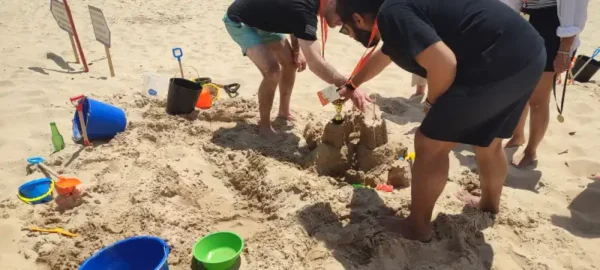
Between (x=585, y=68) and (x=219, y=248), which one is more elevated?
(x=219, y=248)

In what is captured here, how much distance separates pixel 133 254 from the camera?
2430 millimetres

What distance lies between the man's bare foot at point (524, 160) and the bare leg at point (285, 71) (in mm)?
1874

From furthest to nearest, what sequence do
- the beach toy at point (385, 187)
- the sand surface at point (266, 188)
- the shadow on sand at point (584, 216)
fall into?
the beach toy at point (385, 187)
the shadow on sand at point (584, 216)
the sand surface at point (266, 188)

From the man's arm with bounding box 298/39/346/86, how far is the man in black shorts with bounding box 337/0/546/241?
35.0 inches

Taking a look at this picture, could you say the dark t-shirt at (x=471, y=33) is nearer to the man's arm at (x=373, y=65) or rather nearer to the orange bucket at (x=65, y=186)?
the man's arm at (x=373, y=65)

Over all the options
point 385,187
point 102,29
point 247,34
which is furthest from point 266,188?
point 102,29

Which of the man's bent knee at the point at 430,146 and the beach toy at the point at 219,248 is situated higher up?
the man's bent knee at the point at 430,146

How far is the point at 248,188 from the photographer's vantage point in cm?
327

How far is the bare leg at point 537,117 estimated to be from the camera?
11.3 feet

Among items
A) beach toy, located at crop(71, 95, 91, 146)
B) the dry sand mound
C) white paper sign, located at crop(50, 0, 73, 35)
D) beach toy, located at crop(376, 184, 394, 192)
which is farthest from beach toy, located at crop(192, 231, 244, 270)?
white paper sign, located at crop(50, 0, 73, 35)

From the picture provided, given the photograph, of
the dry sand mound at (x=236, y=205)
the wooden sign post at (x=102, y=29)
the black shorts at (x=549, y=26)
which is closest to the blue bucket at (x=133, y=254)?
the dry sand mound at (x=236, y=205)

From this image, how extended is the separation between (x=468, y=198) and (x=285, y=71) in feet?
6.15

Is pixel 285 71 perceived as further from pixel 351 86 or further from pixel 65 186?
pixel 65 186

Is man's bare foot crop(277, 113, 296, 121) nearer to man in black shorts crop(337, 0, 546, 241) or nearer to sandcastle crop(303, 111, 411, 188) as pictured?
sandcastle crop(303, 111, 411, 188)
